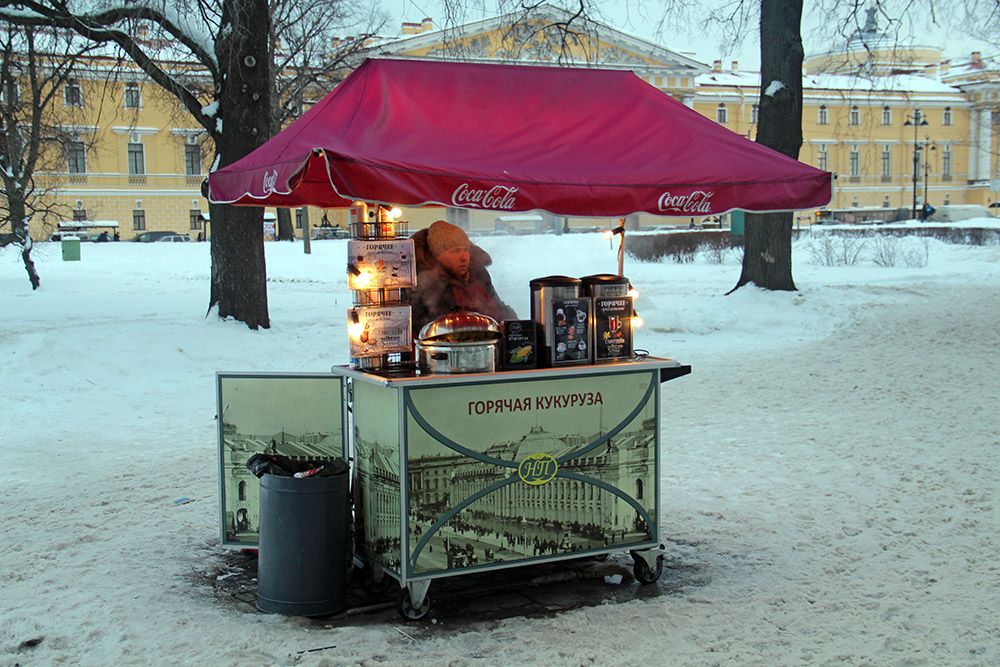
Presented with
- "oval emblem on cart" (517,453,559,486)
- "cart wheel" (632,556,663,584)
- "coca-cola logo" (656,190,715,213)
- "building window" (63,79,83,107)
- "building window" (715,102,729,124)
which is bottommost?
"cart wheel" (632,556,663,584)

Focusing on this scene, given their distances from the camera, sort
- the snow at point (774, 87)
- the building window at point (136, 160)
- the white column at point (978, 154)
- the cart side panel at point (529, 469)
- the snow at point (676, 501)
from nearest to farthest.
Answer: the snow at point (676, 501), the cart side panel at point (529, 469), the snow at point (774, 87), the building window at point (136, 160), the white column at point (978, 154)

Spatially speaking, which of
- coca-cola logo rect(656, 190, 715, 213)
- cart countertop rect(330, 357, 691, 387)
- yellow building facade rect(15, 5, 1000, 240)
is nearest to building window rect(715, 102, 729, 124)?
yellow building facade rect(15, 5, 1000, 240)

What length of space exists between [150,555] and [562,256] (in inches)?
143

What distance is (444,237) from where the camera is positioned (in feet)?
20.8

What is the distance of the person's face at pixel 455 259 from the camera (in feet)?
20.8

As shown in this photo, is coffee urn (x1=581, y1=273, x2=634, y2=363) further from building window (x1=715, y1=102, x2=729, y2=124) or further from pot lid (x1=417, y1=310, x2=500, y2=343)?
building window (x1=715, y1=102, x2=729, y2=124)

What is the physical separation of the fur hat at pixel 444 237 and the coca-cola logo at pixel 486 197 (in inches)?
38.6

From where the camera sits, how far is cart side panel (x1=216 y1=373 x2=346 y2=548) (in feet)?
19.7

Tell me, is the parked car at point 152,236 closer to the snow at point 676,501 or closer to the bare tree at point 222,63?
the snow at point 676,501

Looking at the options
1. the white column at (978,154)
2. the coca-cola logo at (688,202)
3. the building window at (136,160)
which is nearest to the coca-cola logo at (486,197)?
the coca-cola logo at (688,202)

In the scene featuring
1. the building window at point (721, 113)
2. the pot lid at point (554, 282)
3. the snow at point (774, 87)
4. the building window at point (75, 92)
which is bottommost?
the pot lid at point (554, 282)

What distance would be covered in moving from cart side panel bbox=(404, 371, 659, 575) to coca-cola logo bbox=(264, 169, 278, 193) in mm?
1300

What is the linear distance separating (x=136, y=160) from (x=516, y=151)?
217 feet

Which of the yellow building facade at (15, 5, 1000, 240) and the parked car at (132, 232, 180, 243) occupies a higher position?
the yellow building facade at (15, 5, 1000, 240)
